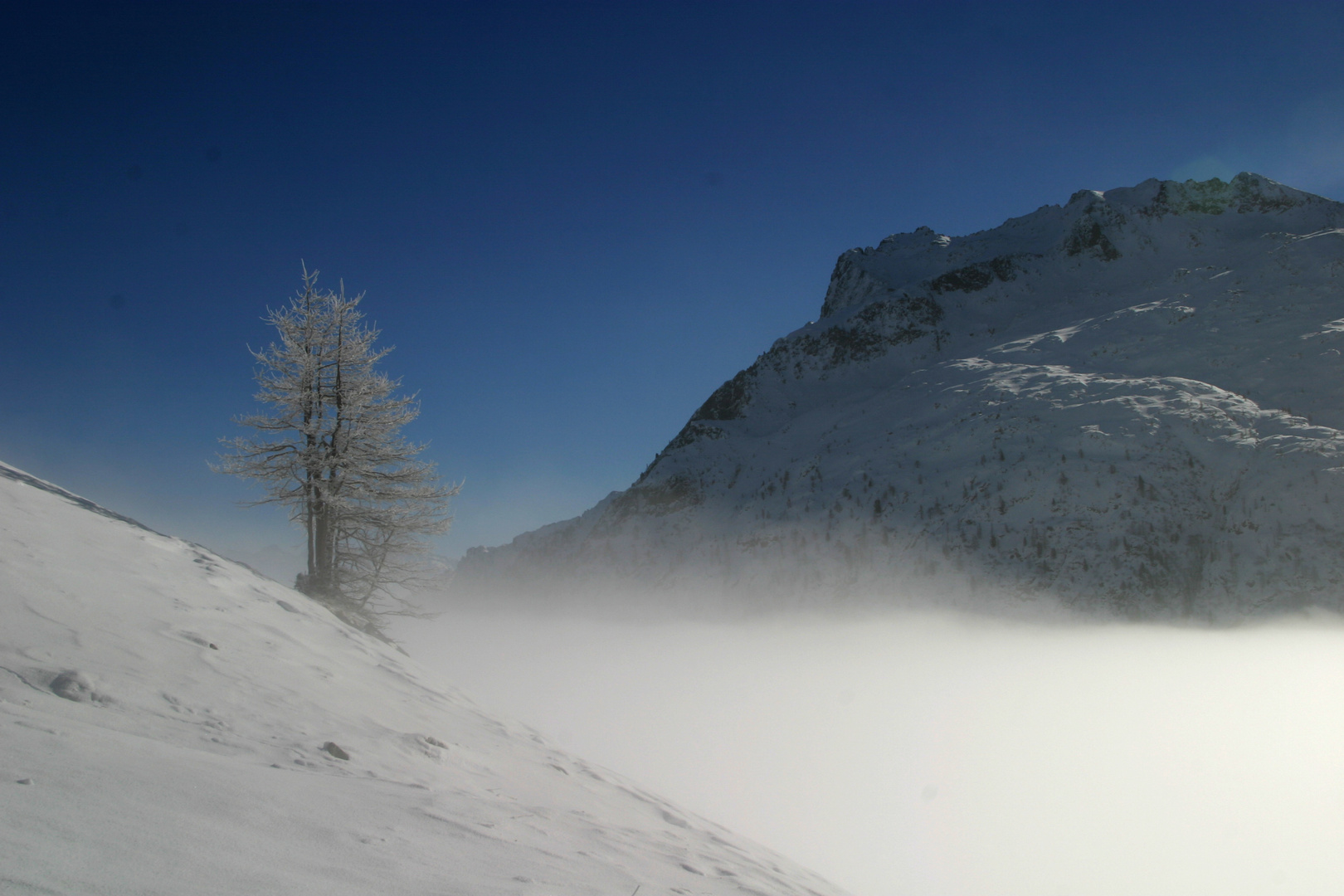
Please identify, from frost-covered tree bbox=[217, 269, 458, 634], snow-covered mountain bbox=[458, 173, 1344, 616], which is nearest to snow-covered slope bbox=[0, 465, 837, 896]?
frost-covered tree bbox=[217, 269, 458, 634]

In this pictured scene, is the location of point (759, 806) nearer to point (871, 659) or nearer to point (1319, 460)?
point (871, 659)

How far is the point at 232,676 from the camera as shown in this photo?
5.12 metres

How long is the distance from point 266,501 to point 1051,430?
30.4 m

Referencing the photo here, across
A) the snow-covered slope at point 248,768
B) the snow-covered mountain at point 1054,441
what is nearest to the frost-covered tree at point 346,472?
the snow-covered slope at point 248,768

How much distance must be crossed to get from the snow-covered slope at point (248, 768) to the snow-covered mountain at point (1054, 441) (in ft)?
79.4

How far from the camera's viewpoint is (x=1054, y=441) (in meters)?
29.0

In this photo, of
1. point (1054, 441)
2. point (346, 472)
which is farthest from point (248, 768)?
point (1054, 441)

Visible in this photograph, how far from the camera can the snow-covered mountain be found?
24188 mm

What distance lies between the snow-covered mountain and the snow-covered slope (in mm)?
24200

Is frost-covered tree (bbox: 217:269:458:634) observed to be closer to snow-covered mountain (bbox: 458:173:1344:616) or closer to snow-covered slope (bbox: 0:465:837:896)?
snow-covered slope (bbox: 0:465:837:896)

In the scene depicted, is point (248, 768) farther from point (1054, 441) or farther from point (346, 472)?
point (1054, 441)

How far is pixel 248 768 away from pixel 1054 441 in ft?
105

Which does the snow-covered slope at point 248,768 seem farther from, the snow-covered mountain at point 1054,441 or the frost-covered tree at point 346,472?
the snow-covered mountain at point 1054,441

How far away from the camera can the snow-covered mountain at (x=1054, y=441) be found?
24.2 m
